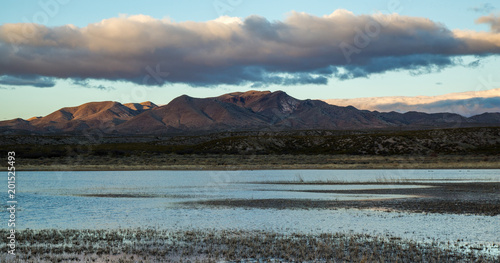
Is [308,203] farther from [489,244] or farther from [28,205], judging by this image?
[28,205]

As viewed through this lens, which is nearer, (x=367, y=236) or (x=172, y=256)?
(x=172, y=256)

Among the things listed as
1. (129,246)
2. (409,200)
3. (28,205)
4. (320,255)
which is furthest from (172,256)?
(409,200)

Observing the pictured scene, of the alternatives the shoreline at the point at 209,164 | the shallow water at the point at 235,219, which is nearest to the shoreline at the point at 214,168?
the shoreline at the point at 209,164

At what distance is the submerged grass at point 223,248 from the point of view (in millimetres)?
18578

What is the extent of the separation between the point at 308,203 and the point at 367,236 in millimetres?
14021

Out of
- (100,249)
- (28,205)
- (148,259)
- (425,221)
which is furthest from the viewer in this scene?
(28,205)

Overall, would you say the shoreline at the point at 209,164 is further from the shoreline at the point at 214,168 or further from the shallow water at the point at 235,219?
the shallow water at the point at 235,219

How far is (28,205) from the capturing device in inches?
1412

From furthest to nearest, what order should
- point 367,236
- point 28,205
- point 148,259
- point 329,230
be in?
point 28,205 → point 329,230 → point 367,236 → point 148,259

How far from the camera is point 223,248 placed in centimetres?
2050

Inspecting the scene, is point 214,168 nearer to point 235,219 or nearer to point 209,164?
point 209,164

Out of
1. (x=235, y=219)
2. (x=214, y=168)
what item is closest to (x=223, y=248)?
(x=235, y=219)

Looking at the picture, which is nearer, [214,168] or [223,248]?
[223,248]

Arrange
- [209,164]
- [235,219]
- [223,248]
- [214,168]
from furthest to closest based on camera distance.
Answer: [209,164], [214,168], [235,219], [223,248]
